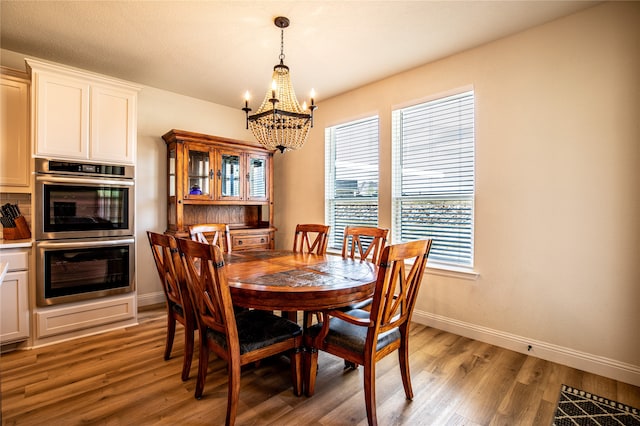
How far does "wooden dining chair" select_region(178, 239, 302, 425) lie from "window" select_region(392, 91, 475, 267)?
191cm

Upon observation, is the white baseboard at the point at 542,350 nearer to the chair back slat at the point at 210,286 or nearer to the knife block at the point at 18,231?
the chair back slat at the point at 210,286

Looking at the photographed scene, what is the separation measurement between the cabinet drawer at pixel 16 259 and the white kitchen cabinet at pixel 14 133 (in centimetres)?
61

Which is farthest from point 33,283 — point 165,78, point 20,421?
point 165,78

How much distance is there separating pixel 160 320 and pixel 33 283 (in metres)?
1.15

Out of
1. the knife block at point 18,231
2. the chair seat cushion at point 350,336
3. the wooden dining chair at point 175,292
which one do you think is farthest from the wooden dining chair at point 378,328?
the knife block at point 18,231

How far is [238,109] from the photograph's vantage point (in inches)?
187

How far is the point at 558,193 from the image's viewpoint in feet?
8.07

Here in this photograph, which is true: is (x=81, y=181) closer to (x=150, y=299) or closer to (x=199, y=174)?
(x=199, y=174)

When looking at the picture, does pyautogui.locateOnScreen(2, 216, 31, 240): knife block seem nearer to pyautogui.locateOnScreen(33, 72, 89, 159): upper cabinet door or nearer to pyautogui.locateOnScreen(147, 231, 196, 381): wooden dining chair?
pyautogui.locateOnScreen(33, 72, 89, 159): upper cabinet door

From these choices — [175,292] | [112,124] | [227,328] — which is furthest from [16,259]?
[227,328]

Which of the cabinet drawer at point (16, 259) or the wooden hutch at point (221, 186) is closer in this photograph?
the cabinet drawer at point (16, 259)

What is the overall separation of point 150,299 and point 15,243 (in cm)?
157

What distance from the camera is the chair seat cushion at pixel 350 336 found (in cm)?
176

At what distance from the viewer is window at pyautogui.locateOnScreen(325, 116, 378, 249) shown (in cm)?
379
